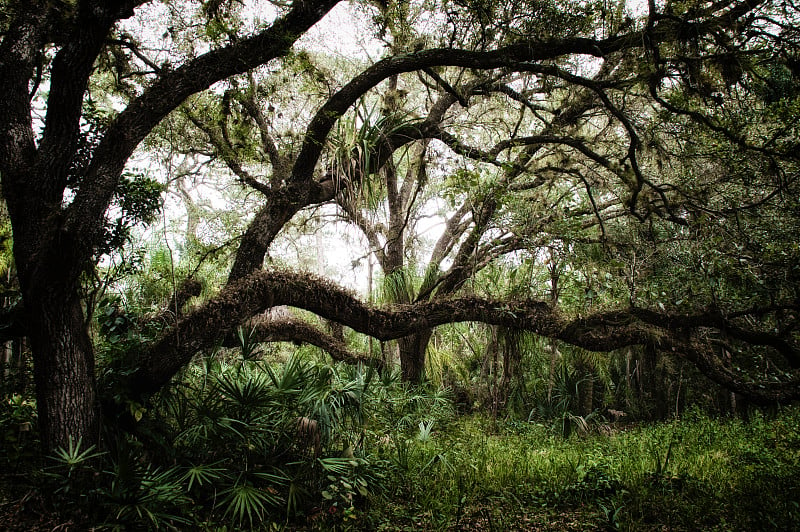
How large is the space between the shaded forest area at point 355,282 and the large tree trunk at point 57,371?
2 centimetres

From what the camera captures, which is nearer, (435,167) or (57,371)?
(57,371)

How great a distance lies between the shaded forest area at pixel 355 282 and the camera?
371 centimetres

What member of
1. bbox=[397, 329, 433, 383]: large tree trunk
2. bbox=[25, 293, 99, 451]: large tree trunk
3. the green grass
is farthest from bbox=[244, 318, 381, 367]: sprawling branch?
Answer: bbox=[25, 293, 99, 451]: large tree trunk

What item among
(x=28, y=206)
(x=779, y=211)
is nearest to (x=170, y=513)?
(x=28, y=206)

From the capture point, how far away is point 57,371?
370 cm

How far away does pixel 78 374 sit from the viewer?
3.80 meters

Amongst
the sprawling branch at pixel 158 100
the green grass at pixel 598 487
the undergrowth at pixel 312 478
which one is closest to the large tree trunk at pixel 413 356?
the green grass at pixel 598 487

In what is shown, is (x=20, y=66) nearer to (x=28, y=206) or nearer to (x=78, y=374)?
(x=28, y=206)

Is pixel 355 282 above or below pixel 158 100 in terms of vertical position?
below

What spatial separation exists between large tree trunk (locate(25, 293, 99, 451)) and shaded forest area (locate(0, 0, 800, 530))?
0.8 inches

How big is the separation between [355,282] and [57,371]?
373cm

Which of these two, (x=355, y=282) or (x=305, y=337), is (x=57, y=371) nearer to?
(x=355, y=282)

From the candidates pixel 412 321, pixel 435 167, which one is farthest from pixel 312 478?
pixel 435 167

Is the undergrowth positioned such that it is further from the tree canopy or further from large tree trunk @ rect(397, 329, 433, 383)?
large tree trunk @ rect(397, 329, 433, 383)
